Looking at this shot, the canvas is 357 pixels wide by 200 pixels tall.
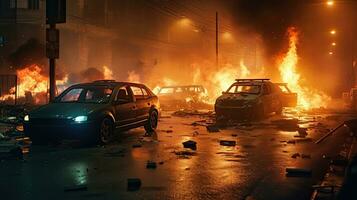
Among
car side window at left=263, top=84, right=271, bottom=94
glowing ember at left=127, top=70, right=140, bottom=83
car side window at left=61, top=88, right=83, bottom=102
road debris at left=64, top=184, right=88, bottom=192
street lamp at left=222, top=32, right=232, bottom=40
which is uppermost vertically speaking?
street lamp at left=222, top=32, right=232, bottom=40

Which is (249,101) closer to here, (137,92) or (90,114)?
(137,92)

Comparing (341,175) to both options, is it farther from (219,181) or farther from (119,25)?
(119,25)

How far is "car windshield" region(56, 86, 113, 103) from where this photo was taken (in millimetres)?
11666

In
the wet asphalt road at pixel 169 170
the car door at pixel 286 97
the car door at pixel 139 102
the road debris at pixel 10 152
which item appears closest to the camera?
the wet asphalt road at pixel 169 170

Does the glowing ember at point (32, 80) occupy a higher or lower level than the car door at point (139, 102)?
higher

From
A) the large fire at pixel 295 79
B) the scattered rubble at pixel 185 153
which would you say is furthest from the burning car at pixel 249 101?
the large fire at pixel 295 79

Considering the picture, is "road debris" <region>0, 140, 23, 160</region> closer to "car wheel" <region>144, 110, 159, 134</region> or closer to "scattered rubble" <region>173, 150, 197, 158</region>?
"scattered rubble" <region>173, 150, 197, 158</region>

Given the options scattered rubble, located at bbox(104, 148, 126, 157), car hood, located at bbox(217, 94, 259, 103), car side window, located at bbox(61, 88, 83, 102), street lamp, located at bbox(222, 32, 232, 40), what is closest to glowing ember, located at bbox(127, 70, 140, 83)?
street lamp, located at bbox(222, 32, 232, 40)

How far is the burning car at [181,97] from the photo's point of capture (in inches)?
1081

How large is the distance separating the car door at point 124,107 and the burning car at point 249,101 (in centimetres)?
619

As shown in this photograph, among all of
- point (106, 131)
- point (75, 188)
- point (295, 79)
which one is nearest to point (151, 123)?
point (106, 131)

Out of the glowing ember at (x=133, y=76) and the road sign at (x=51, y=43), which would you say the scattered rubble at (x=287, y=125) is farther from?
the glowing ember at (x=133, y=76)

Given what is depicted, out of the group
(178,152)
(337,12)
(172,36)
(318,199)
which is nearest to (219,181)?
(318,199)

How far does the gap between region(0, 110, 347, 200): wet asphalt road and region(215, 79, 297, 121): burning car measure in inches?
203
